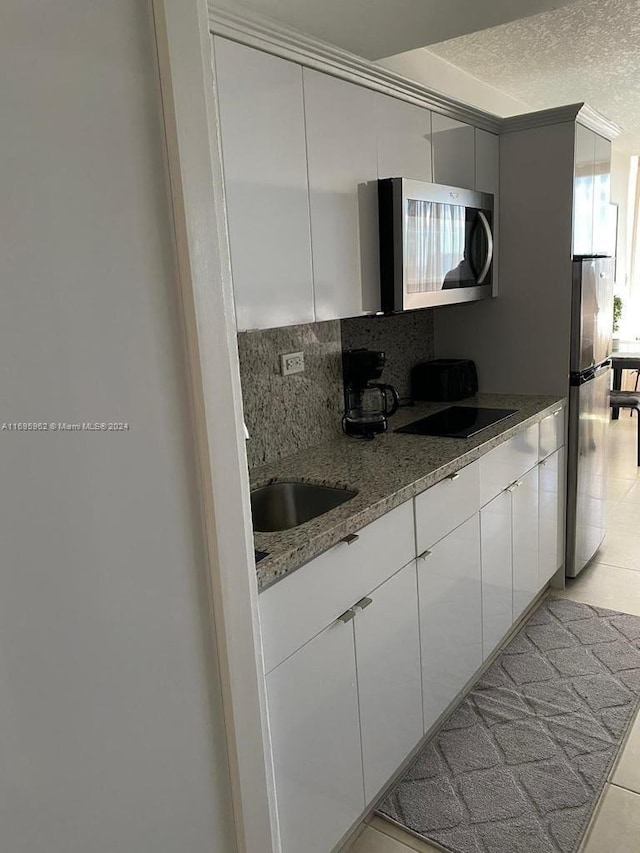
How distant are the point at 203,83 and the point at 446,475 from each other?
145cm

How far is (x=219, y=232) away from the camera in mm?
977

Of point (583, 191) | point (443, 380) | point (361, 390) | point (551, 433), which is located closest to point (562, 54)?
point (583, 191)

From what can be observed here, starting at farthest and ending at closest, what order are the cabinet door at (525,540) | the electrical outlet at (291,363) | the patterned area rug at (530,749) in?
the cabinet door at (525,540) < the electrical outlet at (291,363) < the patterned area rug at (530,749)

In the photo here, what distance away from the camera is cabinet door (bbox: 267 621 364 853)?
4.91 feet

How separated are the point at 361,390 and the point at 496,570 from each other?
34.0 inches

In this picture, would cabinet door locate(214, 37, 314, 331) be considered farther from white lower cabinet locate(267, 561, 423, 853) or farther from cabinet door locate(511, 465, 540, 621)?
cabinet door locate(511, 465, 540, 621)

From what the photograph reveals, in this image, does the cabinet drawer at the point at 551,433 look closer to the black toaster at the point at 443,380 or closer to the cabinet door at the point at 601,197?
the black toaster at the point at 443,380

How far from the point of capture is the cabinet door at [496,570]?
8.02 ft

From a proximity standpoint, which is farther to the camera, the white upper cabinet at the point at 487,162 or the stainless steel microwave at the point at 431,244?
the white upper cabinet at the point at 487,162

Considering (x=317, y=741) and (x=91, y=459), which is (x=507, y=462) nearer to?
(x=317, y=741)

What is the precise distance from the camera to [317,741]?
1.60 m

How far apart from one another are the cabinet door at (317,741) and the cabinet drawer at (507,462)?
3.05 feet

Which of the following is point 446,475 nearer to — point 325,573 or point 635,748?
point 325,573

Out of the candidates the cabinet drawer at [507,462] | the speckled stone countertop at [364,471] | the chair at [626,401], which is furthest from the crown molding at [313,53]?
the chair at [626,401]
